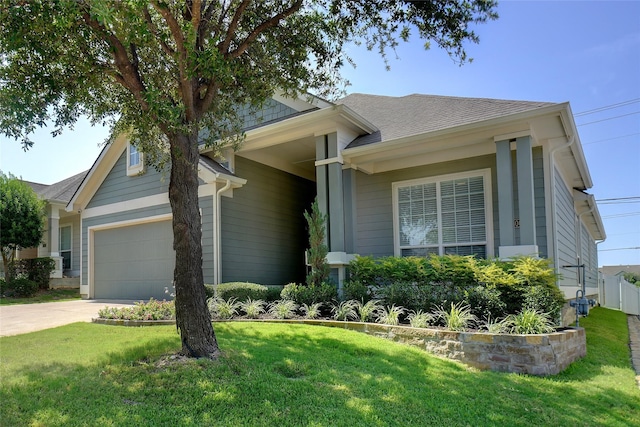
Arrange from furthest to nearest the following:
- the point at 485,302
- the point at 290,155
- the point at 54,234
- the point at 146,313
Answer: the point at 54,234, the point at 290,155, the point at 146,313, the point at 485,302

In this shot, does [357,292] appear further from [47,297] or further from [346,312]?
[47,297]

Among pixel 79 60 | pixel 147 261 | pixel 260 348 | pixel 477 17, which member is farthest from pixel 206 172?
pixel 477 17

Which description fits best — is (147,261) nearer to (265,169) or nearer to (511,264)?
(265,169)

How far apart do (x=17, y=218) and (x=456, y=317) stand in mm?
15866

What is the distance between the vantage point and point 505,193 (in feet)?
26.0

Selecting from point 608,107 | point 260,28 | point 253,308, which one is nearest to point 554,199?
point 253,308

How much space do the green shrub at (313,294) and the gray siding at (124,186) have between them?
5549 millimetres

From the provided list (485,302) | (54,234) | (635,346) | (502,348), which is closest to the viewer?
(502,348)

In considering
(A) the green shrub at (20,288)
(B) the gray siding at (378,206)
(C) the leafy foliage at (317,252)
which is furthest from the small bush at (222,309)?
(A) the green shrub at (20,288)

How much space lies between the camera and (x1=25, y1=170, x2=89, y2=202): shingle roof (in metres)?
17.8

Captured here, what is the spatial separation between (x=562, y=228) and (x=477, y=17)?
6036 mm

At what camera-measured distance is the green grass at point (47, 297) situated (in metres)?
13.6

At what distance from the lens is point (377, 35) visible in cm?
694

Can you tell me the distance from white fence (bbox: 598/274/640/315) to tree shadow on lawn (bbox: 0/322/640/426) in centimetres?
1487
